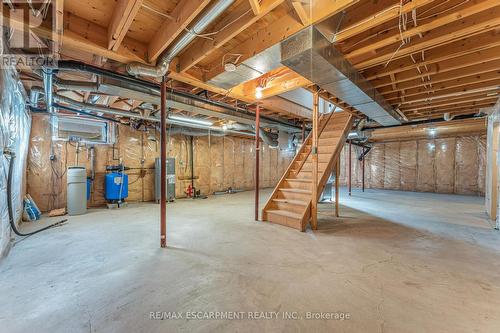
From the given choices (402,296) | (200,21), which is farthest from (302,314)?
(200,21)

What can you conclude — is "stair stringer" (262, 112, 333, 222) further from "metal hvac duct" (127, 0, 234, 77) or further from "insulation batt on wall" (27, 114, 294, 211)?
"insulation batt on wall" (27, 114, 294, 211)

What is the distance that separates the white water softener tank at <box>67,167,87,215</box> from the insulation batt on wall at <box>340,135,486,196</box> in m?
10.4

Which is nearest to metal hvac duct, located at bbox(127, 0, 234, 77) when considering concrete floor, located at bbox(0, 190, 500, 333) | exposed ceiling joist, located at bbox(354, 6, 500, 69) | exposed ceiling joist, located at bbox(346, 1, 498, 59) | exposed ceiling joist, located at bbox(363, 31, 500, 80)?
exposed ceiling joist, located at bbox(346, 1, 498, 59)

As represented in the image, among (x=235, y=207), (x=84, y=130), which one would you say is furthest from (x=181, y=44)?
(x=84, y=130)

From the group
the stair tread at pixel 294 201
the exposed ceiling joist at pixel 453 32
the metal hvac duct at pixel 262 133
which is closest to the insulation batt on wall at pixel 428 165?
the metal hvac duct at pixel 262 133

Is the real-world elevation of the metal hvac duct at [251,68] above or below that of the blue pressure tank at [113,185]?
above

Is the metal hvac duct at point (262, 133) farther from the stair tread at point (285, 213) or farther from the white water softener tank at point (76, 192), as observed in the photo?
the white water softener tank at point (76, 192)

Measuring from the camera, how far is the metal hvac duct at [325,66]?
6.97 feet

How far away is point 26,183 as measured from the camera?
460 cm

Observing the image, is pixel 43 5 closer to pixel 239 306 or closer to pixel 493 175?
pixel 239 306

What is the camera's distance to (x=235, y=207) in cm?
557
